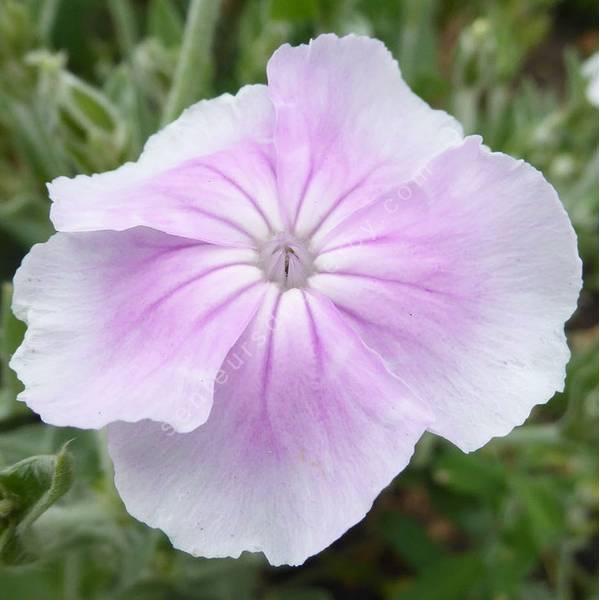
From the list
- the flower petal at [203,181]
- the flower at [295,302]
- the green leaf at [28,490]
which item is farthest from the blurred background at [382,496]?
the flower petal at [203,181]

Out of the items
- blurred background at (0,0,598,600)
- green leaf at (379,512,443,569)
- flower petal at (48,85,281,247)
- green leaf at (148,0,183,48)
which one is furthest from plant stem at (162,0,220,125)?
green leaf at (379,512,443,569)

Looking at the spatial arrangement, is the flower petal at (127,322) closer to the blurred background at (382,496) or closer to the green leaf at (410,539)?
the blurred background at (382,496)

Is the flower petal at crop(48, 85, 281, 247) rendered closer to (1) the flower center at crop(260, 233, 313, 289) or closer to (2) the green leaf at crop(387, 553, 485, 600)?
(1) the flower center at crop(260, 233, 313, 289)

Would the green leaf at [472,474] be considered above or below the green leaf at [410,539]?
above

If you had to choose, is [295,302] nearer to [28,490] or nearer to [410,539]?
[28,490]

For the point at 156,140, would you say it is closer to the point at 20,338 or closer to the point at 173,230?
the point at 173,230

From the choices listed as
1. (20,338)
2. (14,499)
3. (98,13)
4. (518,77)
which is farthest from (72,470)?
(518,77)

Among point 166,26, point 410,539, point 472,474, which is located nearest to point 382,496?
point 410,539
